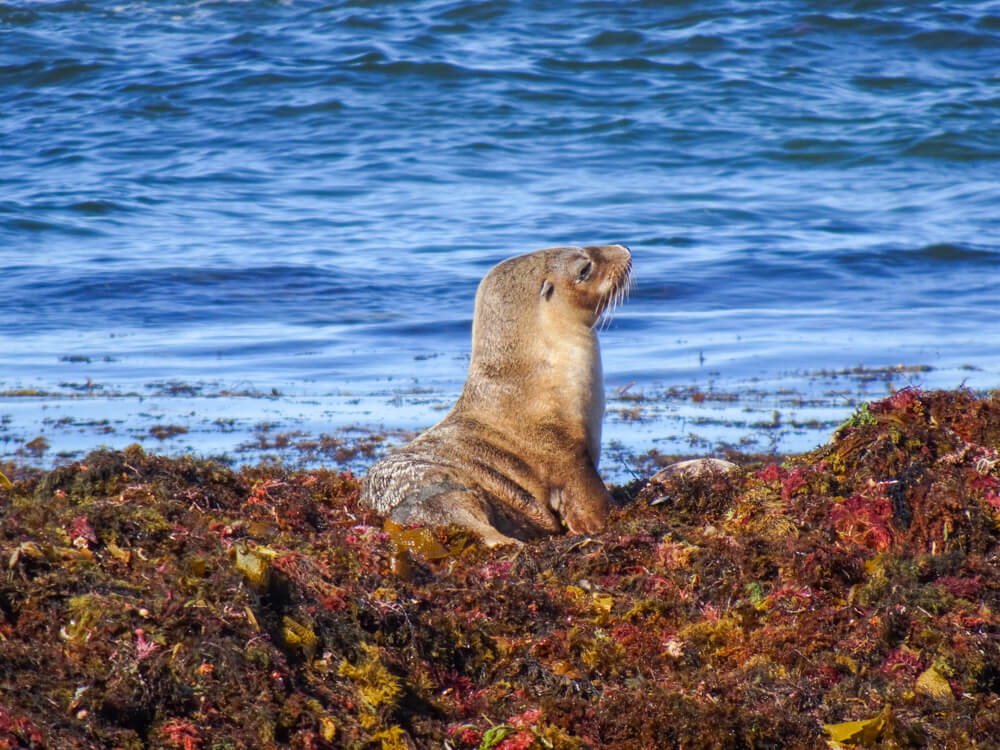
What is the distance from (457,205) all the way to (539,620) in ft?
65.0

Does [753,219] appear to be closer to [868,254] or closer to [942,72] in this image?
[868,254]

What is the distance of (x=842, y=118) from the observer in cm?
2938

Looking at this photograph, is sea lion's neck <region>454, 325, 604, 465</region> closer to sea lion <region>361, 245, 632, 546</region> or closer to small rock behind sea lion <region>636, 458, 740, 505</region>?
sea lion <region>361, 245, 632, 546</region>

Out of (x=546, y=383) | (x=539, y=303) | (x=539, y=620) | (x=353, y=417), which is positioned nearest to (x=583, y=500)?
(x=546, y=383)

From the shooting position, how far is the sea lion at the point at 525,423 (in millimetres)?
5605

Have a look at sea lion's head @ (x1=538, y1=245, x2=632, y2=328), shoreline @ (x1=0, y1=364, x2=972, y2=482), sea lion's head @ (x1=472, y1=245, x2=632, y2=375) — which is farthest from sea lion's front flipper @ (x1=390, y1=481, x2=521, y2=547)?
shoreline @ (x1=0, y1=364, x2=972, y2=482)

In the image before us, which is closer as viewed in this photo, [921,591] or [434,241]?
[921,591]

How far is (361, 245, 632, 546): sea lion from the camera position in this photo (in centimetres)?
561

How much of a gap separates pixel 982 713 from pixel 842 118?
92.0ft

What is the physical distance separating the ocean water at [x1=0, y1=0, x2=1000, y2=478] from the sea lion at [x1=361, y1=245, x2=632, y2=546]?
1.81 meters

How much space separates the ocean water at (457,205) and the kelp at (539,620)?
2.47 meters

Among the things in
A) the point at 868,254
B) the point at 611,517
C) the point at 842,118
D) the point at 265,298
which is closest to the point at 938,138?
the point at 842,118

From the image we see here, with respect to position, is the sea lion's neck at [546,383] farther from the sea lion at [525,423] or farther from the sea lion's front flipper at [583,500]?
the sea lion's front flipper at [583,500]

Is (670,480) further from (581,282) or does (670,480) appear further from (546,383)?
(581,282)
